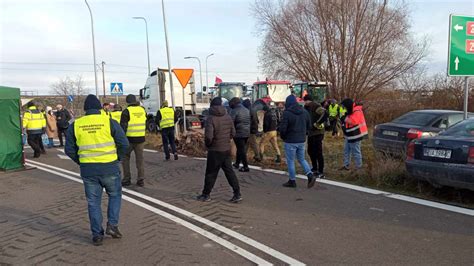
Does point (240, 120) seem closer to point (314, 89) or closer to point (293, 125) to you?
Result: point (293, 125)

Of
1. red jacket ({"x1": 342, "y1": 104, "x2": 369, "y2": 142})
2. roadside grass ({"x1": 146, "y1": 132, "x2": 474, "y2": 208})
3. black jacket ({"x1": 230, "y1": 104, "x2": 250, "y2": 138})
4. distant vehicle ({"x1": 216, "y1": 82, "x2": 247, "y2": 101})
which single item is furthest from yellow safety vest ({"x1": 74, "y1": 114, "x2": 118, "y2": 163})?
distant vehicle ({"x1": 216, "y1": 82, "x2": 247, "y2": 101})

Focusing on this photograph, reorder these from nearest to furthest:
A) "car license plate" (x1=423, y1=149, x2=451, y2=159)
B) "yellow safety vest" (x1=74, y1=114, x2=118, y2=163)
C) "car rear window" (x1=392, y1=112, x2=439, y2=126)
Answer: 1. "yellow safety vest" (x1=74, y1=114, x2=118, y2=163)
2. "car license plate" (x1=423, y1=149, x2=451, y2=159)
3. "car rear window" (x1=392, y1=112, x2=439, y2=126)

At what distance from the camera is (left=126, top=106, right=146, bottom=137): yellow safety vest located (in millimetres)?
7805

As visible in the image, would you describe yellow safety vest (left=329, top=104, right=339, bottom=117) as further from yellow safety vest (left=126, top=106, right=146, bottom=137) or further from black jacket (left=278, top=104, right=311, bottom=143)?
yellow safety vest (left=126, top=106, right=146, bottom=137)

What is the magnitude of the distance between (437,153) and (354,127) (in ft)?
8.73

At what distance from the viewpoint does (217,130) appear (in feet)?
21.0

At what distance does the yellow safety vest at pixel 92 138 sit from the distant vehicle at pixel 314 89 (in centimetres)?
1884

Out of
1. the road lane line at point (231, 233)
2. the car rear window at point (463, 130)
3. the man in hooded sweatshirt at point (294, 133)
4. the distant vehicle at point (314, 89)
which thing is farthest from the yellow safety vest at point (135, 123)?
the distant vehicle at point (314, 89)

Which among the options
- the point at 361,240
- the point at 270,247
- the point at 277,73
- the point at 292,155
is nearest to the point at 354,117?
the point at 292,155

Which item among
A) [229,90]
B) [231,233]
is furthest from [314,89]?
[231,233]

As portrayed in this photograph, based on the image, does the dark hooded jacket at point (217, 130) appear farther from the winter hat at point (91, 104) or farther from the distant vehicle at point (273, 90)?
the distant vehicle at point (273, 90)

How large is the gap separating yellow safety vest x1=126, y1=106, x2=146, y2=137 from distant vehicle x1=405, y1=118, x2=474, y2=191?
516 centimetres

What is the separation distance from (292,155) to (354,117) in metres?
2.22

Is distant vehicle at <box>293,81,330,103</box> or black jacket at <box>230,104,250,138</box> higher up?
distant vehicle at <box>293,81,330,103</box>
